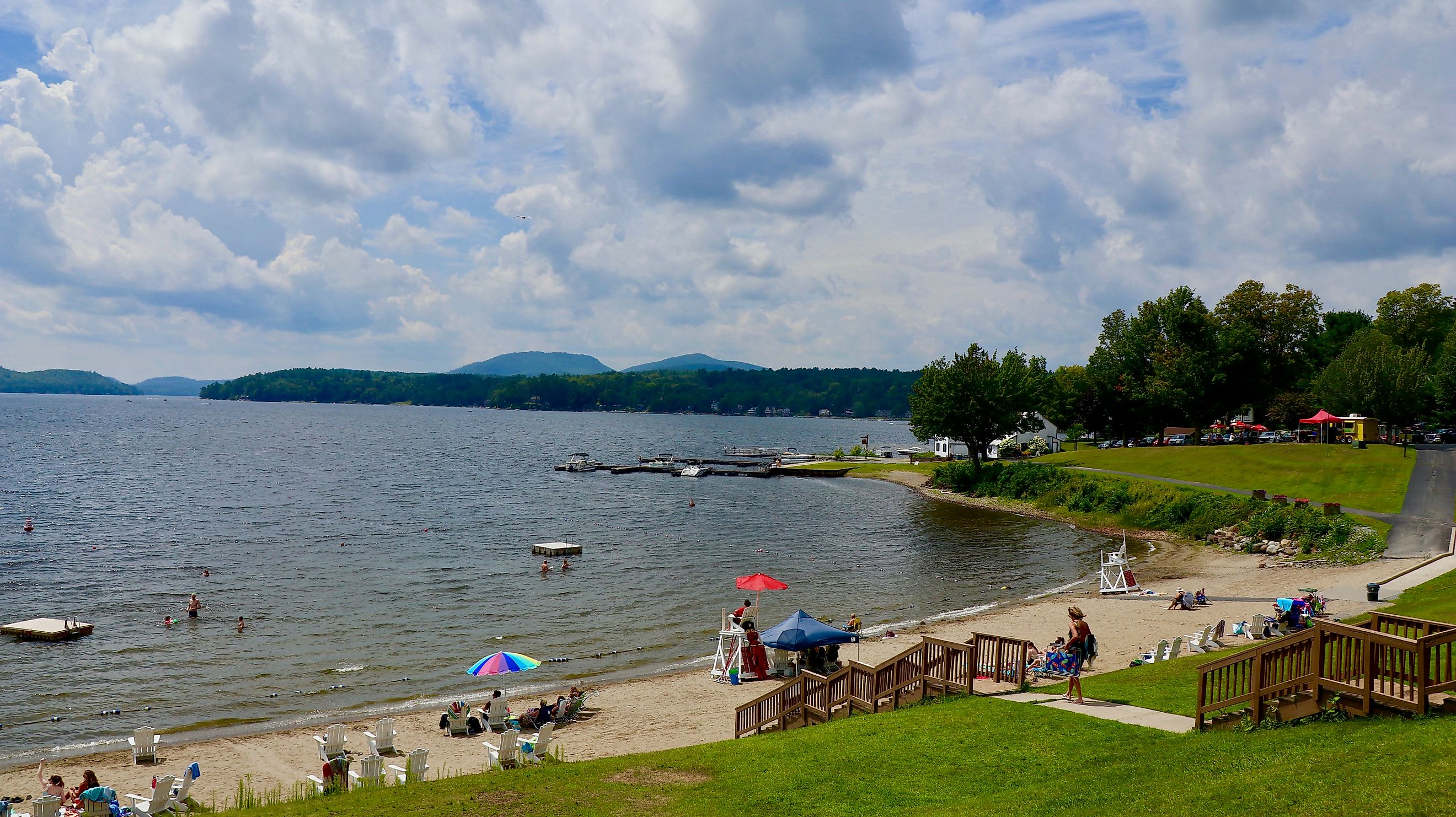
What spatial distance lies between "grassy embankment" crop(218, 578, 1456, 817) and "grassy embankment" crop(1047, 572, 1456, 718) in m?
0.10

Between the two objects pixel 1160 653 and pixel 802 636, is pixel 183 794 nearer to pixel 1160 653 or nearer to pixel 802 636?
pixel 802 636

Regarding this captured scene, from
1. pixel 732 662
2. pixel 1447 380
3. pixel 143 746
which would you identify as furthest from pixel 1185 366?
pixel 143 746

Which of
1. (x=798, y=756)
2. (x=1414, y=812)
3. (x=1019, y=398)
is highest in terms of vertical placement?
(x=1019, y=398)

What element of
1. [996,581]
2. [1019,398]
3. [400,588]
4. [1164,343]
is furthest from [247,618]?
[1164,343]

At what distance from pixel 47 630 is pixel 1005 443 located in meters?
86.0

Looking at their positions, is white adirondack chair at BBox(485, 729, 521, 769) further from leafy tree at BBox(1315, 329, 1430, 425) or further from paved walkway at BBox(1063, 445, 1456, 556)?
leafy tree at BBox(1315, 329, 1430, 425)

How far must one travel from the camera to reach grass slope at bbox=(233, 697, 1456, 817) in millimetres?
9172

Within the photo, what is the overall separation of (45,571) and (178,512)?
22662mm

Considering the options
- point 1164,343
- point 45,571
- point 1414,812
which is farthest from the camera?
point 1164,343

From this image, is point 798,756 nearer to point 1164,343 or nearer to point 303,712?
point 303,712

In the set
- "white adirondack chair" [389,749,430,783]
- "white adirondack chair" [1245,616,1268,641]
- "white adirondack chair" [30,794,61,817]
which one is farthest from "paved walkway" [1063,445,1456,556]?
"white adirondack chair" [30,794,61,817]

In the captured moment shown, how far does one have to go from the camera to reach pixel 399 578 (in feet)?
140

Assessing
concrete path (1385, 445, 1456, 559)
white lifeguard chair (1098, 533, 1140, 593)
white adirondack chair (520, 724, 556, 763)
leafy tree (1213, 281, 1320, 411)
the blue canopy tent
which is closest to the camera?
white adirondack chair (520, 724, 556, 763)

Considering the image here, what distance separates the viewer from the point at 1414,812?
786 centimetres
